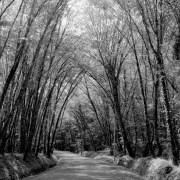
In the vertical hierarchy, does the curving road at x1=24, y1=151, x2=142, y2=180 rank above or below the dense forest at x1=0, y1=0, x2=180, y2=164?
below

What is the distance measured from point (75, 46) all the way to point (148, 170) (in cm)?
847

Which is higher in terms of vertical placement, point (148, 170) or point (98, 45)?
point (98, 45)

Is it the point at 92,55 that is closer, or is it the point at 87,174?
the point at 87,174

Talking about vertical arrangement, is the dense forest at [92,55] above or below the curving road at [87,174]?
above

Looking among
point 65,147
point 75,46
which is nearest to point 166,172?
point 75,46

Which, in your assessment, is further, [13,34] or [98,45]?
[98,45]

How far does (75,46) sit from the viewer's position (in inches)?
544

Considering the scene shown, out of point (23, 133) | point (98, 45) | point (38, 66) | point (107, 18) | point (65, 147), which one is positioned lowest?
point (65, 147)

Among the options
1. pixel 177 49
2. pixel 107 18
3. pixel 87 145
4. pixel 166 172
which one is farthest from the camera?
pixel 87 145

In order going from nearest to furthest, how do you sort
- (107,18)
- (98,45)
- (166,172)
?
(166,172)
(107,18)
(98,45)

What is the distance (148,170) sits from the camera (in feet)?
26.2

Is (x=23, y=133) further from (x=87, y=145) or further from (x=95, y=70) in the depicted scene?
(x=87, y=145)

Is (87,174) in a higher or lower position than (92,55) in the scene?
lower

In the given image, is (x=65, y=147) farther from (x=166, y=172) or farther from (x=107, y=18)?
(x=166, y=172)
